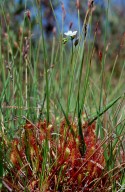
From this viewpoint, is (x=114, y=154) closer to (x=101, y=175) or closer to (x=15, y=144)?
(x=101, y=175)

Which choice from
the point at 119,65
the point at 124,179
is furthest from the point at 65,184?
the point at 119,65

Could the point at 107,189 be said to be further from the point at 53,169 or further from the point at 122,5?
the point at 122,5

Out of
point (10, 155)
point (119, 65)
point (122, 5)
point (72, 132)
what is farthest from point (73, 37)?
point (122, 5)

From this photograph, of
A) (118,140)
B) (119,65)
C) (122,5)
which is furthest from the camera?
(122,5)

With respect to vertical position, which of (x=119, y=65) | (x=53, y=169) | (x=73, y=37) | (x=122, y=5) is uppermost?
(x=73, y=37)

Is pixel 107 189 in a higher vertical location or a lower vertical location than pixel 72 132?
lower

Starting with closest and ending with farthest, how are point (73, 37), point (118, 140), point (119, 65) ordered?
1. point (73, 37)
2. point (118, 140)
3. point (119, 65)

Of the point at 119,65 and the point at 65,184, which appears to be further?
the point at 119,65
